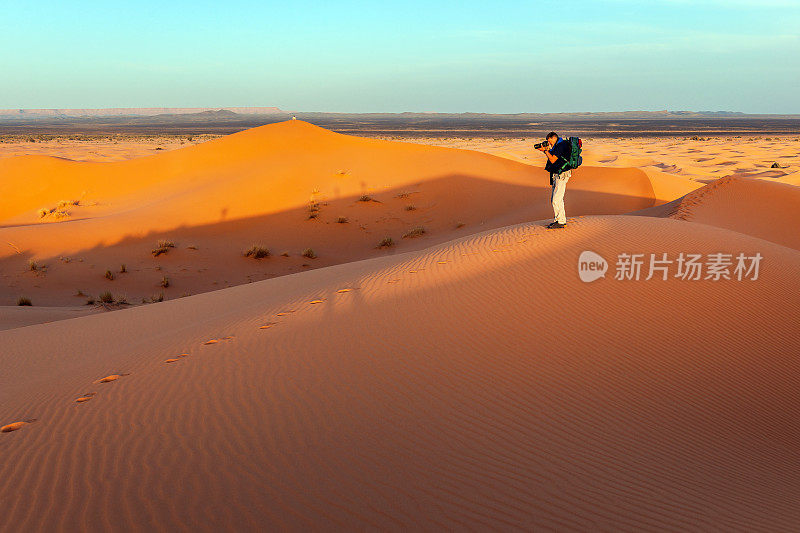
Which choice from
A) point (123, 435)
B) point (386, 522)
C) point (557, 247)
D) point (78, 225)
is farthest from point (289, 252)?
point (386, 522)

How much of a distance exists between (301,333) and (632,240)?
558 centimetres

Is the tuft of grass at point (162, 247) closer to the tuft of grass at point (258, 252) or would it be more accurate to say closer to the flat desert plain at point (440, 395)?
the tuft of grass at point (258, 252)

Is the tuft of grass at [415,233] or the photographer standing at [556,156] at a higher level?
the photographer standing at [556,156]

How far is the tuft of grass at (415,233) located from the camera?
1817cm

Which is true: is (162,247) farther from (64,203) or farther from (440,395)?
(440,395)

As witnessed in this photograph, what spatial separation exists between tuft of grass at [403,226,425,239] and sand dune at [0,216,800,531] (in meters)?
10.2

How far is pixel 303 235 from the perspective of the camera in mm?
18500

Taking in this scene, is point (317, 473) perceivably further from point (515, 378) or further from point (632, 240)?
point (632, 240)

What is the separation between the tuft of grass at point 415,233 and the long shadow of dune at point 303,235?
0.57 ft

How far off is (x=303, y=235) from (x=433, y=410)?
49.0ft

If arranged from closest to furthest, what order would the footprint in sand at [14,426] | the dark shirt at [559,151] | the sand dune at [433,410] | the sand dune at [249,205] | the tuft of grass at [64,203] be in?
1. the sand dune at [433,410]
2. the footprint in sand at [14,426]
3. the dark shirt at [559,151]
4. the sand dune at [249,205]
5. the tuft of grass at [64,203]

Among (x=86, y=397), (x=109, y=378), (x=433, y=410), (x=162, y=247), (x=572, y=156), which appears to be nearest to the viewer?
(x=433, y=410)

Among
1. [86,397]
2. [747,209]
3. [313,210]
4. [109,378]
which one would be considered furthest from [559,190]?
[313,210]

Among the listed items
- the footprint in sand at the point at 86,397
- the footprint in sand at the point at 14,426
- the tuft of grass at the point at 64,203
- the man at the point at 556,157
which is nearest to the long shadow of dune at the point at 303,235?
the tuft of grass at the point at 64,203
